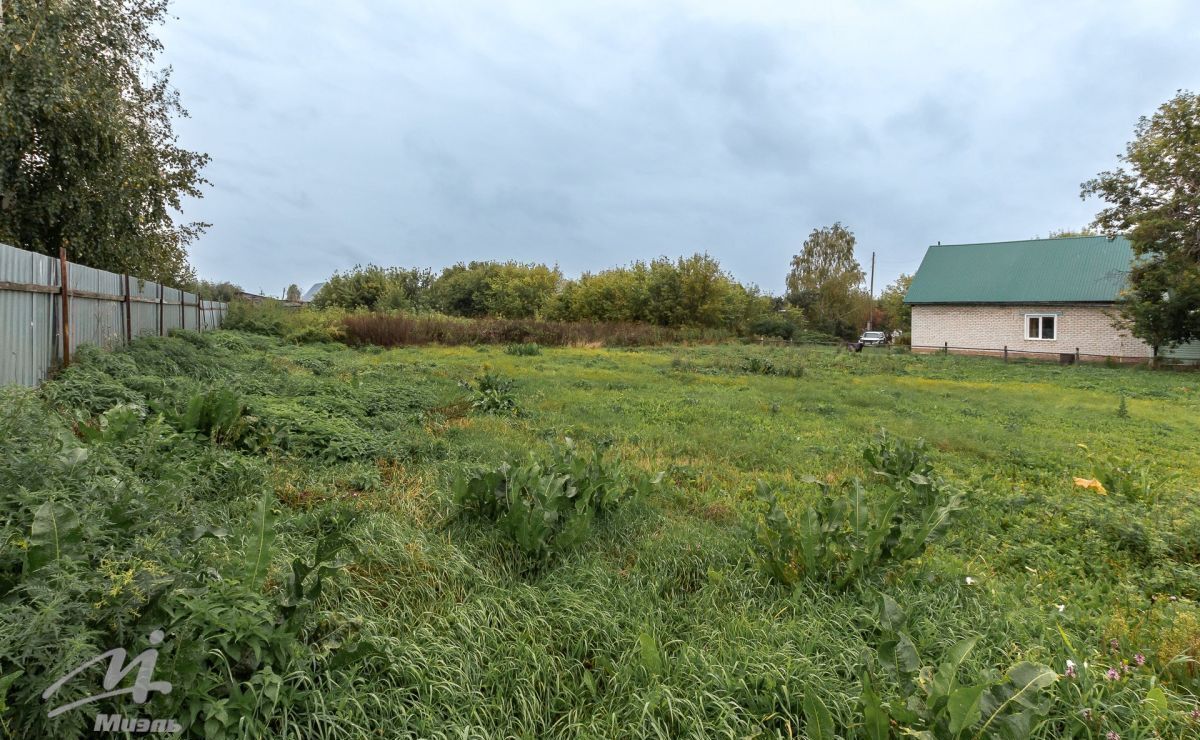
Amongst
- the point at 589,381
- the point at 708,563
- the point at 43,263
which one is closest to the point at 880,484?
the point at 708,563

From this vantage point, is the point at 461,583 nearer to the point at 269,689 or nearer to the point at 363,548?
the point at 363,548

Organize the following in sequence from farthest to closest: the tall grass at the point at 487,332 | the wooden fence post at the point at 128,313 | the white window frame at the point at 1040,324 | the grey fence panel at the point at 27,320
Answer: the white window frame at the point at 1040,324 < the tall grass at the point at 487,332 < the wooden fence post at the point at 128,313 < the grey fence panel at the point at 27,320

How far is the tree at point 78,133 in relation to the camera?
8.87m

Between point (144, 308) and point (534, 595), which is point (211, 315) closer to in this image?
point (144, 308)

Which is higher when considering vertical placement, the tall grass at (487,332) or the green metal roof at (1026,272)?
the green metal roof at (1026,272)

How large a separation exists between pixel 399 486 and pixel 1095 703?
13.3 feet

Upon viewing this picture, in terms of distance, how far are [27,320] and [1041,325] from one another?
1397 inches

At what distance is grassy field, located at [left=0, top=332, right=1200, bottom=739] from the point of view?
1.75 m

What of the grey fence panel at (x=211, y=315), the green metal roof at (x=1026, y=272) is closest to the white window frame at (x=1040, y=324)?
the green metal roof at (x=1026, y=272)

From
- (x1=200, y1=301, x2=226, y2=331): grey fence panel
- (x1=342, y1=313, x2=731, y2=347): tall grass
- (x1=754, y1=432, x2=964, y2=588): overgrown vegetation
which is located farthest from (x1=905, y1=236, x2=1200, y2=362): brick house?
(x1=200, y1=301, x2=226, y2=331): grey fence panel

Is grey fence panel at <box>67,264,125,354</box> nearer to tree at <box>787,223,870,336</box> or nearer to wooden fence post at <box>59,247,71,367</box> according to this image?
wooden fence post at <box>59,247,71,367</box>

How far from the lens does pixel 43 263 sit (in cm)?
637

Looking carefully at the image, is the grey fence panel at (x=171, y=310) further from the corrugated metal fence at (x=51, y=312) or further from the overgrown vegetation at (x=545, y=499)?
the overgrown vegetation at (x=545, y=499)

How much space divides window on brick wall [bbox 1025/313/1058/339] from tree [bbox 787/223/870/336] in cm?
1755
